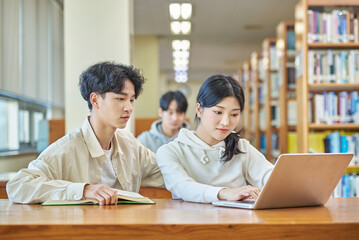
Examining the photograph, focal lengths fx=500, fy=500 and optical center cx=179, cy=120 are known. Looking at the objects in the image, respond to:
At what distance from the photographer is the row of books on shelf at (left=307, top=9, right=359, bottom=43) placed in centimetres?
429

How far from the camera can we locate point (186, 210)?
1536mm

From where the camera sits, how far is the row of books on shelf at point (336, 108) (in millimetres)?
4293

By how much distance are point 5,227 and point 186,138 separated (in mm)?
872

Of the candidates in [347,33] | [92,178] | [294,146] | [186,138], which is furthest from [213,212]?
[294,146]

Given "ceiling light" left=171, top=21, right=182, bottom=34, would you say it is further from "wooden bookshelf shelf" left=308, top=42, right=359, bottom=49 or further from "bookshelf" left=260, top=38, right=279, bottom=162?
"wooden bookshelf shelf" left=308, top=42, right=359, bottom=49

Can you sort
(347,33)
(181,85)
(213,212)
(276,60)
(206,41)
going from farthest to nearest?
(181,85) < (206,41) < (276,60) < (347,33) < (213,212)

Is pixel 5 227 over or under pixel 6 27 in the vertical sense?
under

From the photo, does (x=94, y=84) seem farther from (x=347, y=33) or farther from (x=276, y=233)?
(x=347, y=33)

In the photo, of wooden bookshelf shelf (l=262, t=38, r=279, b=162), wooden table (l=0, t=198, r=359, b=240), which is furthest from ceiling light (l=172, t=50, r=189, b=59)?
wooden table (l=0, t=198, r=359, b=240)

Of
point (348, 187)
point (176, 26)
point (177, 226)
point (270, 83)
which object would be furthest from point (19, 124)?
point (177, 226)

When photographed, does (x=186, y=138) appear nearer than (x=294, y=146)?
Yes

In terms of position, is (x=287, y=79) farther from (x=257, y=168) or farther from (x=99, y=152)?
(x=99, y=152)

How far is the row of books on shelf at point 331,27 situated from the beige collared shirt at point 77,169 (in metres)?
2.54

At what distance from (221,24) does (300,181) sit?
22.3 feet
